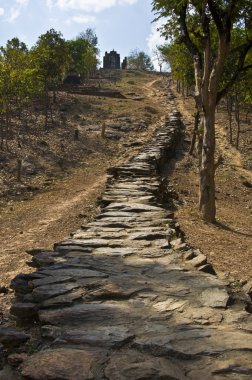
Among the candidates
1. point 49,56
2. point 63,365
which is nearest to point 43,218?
point 63,365

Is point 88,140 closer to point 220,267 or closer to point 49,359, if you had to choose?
point 220,267

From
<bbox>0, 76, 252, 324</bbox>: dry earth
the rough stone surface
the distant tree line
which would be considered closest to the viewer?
the rough stone surface

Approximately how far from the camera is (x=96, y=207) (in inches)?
470

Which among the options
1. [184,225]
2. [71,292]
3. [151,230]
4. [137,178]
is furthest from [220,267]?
[137,178]

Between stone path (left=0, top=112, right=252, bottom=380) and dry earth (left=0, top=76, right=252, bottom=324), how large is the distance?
2.60 feet

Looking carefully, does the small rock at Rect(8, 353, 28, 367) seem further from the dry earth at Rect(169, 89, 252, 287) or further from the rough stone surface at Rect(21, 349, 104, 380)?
the dry earth at Rect(169, 89, 252, 287)

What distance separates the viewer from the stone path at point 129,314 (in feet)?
11.2

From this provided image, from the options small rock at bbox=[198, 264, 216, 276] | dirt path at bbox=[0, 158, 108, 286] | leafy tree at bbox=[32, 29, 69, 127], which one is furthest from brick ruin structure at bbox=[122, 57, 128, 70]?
small rock at bbox=[198, 264, 216, 276]

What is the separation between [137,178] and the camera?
45.8ft

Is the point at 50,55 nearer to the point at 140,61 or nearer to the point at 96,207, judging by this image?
the point at 96,207

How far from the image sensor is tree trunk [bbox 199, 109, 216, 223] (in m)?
11.9

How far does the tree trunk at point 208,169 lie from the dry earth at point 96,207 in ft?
1.34

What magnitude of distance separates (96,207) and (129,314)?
25.1ft

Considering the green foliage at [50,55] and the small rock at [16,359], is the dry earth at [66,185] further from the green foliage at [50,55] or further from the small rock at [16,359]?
the green foliage at [50,55]
